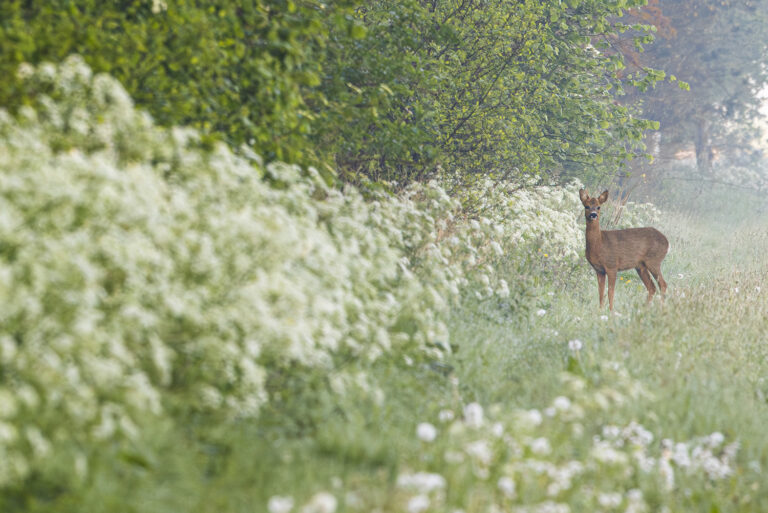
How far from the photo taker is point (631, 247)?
10.4 m

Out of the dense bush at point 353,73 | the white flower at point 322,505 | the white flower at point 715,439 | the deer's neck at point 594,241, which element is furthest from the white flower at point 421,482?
the deer's neck at point 594,241

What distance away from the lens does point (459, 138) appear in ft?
35.4

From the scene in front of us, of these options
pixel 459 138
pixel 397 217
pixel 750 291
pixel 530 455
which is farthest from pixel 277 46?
pixel 750 291

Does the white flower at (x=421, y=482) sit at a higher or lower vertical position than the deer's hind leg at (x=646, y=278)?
higher

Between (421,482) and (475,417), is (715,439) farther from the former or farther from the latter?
(421,482)

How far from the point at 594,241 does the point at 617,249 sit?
524mm

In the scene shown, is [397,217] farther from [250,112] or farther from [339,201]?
[250,112]

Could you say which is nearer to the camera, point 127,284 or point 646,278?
point 127,284

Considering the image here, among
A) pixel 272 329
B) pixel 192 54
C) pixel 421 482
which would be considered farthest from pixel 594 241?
pixel 272 329

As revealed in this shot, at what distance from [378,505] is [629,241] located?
809 centimetres

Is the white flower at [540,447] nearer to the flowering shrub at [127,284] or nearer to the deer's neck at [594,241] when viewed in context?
the flowering shrub at [127,284]

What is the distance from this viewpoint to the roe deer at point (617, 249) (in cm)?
973

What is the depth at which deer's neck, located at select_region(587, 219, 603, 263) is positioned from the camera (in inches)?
389

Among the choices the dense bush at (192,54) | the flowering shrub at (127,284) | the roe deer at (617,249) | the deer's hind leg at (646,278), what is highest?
the dense bush at (192,54)
